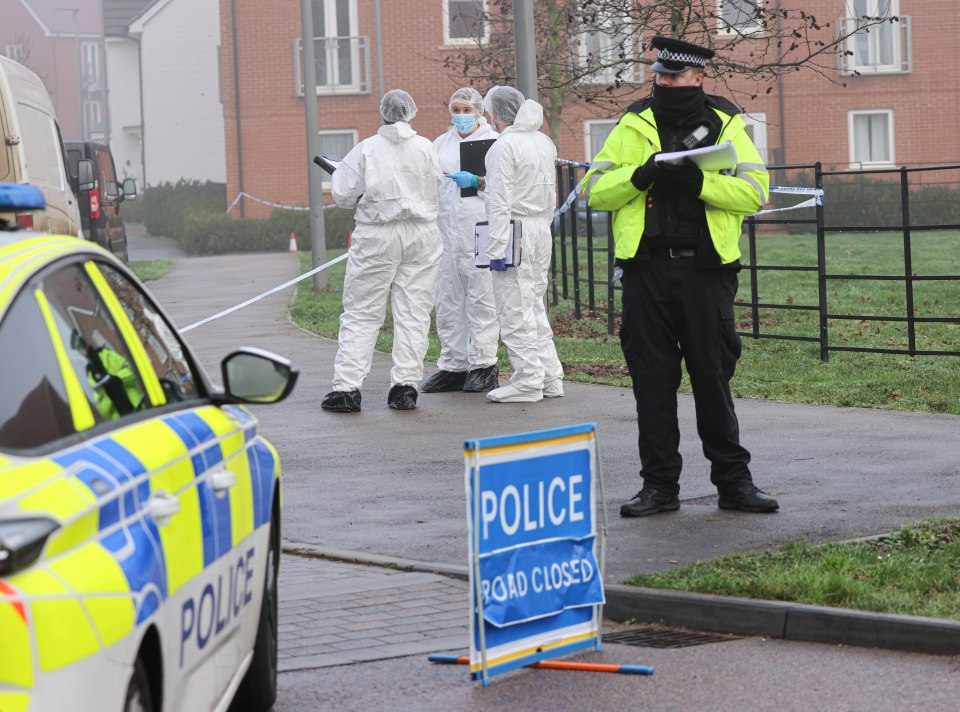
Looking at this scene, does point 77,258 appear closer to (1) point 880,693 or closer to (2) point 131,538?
(2) point 131,538

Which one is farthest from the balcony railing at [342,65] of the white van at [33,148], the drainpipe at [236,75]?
the white van at [33,148]

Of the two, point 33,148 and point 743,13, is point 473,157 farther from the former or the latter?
point 743,13

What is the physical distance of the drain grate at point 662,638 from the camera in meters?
5.91

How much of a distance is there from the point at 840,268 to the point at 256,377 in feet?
68.3

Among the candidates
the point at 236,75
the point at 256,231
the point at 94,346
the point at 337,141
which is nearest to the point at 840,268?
the point at 256,231

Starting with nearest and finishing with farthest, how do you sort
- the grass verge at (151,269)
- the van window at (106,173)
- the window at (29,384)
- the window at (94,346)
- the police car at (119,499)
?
the police car at (119,499)
the window at (29,384)
the window at (94,346)
the van window at (106,173)
the grass verge at (151,269)

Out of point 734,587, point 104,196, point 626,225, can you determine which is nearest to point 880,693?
point 734,587

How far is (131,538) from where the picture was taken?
3324 mm

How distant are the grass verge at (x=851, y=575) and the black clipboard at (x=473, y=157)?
696cm

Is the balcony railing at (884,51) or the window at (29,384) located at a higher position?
the balcony railing at (884,51)

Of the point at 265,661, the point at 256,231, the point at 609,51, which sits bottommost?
the point at 265,661

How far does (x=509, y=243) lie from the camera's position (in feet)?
39.8

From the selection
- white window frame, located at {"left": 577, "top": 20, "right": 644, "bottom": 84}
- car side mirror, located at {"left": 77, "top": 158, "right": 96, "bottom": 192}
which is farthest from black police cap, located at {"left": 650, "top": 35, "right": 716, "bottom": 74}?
car side mirror, located at {"left": 77, "top": 158, "right": 96, "bottom": 192}

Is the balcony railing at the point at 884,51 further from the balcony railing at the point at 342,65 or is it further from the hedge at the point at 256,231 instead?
the hedge at the point at 256,231
